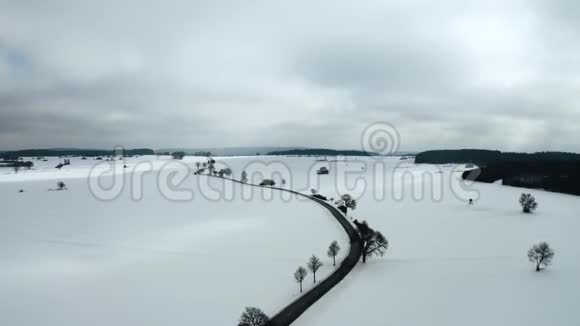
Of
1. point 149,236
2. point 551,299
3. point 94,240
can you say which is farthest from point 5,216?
point 551,299

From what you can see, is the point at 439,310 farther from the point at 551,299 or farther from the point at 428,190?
the point at 428,190

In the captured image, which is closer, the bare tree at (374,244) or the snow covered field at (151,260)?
the snow covered field at (151,260)

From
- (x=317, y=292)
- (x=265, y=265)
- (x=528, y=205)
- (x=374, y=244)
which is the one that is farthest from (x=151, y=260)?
(x=528, y=205)

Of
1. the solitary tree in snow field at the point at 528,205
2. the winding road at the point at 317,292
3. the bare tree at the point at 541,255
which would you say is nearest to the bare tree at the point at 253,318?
the winding road at the point at 317,292

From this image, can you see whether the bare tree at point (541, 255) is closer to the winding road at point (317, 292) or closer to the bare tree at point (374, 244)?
the bare tree at point (374, 244)

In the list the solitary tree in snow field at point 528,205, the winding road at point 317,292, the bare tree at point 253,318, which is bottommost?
the winding road at point 317,292

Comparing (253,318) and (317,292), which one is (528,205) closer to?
(317,292)

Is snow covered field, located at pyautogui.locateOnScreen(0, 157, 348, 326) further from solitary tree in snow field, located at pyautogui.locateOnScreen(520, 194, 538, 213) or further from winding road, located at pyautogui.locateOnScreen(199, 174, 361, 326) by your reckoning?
solitary tree in snow field, located at pyautogui.locateOnScreen(520, 194, 538, 213)

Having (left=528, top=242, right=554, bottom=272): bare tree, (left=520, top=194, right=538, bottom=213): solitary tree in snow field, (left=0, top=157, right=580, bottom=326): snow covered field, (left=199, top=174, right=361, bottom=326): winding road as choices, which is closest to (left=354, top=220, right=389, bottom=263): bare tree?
(left=0, top=157, right=580, bottom=326): snow covered field
